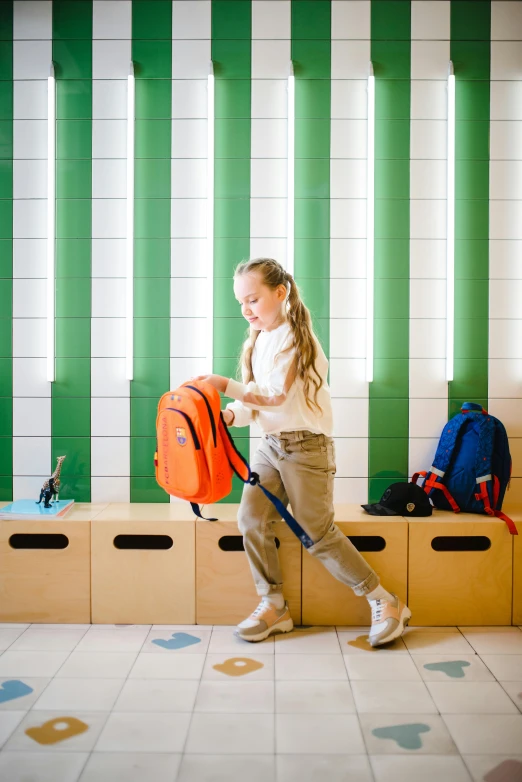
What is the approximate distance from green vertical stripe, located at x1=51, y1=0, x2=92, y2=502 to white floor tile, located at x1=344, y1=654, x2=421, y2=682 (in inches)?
58.1

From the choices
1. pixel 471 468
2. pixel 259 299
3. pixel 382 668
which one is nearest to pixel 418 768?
pixel 382 668

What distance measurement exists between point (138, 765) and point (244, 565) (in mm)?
1017

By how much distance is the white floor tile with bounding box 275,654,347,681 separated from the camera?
207cm

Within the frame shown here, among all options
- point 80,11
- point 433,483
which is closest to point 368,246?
point 433,483

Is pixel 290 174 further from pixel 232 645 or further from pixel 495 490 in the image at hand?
pixel 232 645

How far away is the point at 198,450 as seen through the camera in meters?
2.23

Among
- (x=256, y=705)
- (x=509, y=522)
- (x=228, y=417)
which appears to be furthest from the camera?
(x=509, y=522)

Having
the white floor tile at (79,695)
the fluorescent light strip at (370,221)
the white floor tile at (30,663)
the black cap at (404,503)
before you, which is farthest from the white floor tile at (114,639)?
the fluorescent light strip at (370,221)

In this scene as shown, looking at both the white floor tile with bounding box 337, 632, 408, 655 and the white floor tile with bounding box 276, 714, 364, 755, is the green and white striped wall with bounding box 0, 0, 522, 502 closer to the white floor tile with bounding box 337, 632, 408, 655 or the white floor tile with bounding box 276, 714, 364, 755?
the white floor tile with bounding box 337, 632, 408, 655

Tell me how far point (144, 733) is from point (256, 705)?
0.35 metres

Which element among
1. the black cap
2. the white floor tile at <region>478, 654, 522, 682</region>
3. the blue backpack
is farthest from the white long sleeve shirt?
the white floor tile at <region>478, 654, 522, 682</region>

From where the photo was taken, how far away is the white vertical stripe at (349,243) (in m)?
2.91

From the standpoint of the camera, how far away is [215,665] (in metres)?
2.15

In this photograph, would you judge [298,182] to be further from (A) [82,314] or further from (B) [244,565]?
(B) [244,565]
